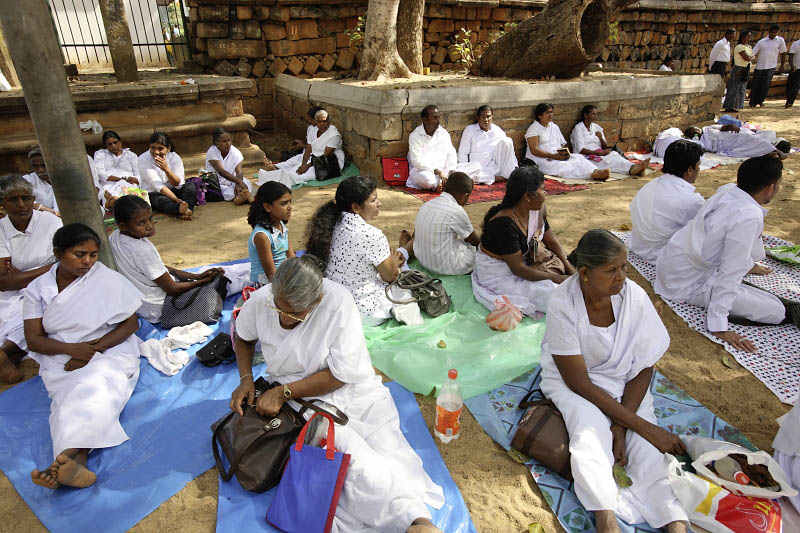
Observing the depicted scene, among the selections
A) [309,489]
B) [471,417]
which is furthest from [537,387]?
[309,489]

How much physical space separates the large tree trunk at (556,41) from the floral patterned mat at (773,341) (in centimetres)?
576

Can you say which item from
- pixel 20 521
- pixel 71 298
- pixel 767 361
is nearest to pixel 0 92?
pixel 71 298

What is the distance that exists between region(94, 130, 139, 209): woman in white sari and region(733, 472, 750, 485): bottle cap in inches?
257

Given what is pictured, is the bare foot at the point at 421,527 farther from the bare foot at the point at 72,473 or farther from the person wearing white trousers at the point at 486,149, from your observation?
the person wearing white trousers at the point at 486,149

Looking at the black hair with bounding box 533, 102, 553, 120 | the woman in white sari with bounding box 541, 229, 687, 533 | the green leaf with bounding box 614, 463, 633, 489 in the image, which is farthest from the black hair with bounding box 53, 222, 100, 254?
the black hair with bounding box 533, 102, 553, 120

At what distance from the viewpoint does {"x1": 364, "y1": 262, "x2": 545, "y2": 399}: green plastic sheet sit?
317cm

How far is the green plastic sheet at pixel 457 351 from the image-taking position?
125 inches

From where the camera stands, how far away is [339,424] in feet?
7.55

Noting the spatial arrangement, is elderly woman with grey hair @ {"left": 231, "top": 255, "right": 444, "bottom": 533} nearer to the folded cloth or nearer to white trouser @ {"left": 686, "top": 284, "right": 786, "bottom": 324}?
the folded cloth

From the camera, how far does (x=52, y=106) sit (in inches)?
115

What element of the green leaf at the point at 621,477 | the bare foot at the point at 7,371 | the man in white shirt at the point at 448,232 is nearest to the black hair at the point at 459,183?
the man in white shirt at the point at 448,232

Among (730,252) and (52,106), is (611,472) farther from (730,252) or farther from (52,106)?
(52,106)

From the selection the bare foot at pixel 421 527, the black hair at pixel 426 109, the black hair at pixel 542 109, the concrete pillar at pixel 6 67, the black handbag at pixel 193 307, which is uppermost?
the concrete pillar at pixel 6 67

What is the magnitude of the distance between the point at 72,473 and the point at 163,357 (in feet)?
3.46
